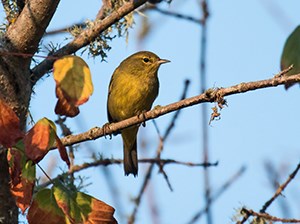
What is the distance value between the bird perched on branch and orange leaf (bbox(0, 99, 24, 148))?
9.85ft

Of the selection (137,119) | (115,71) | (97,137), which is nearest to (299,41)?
(137,119)

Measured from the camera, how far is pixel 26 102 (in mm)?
3061

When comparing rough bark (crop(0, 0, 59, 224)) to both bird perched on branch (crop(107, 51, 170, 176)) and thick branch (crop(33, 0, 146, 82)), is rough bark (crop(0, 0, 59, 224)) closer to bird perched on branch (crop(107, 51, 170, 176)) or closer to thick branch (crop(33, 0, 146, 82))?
thick branch (crop(33, 0, 146, 82))

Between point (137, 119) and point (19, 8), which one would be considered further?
point (19, 8)

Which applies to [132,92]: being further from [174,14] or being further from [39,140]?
[39,140]

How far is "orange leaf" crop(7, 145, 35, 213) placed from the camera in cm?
234

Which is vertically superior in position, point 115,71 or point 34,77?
point 115,71

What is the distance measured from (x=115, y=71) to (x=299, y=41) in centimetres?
317

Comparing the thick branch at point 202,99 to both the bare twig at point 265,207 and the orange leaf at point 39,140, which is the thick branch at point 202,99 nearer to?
the orange leaf at point 39,140

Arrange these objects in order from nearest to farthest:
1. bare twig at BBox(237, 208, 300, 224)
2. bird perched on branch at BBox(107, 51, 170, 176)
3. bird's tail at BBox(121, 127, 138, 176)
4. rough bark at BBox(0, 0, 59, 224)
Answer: bare twig at BBox(237, 208, 300, 224), rough bark at BBox(0, 0, 59, 224), bird perched on branch at BBox(107, 51, 170, 176), bird's tail at BBox(121, 127, 138, 176)

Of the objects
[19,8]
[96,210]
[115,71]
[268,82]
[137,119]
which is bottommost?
[96,210]

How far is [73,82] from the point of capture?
2018 millimetres

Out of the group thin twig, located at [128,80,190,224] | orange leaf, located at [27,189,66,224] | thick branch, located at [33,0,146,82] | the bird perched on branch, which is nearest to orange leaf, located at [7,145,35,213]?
orange leaf, located at [27,189,66,224]

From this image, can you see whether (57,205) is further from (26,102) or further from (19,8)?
(19,8)
